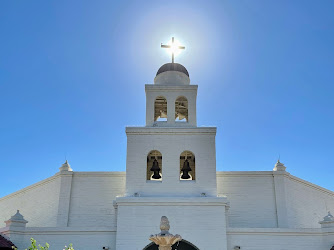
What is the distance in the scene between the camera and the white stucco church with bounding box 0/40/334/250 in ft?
60.8

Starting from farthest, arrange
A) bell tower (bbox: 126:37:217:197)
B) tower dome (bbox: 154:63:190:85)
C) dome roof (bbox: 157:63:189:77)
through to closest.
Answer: dome roof (bbox: 157:63:189:77) → tower dome (bbox: 154:63:190:85) → bell tower (bbox: 126:37:217:197)

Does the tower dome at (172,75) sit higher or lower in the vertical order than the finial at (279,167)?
higher

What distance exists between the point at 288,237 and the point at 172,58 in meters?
10.9

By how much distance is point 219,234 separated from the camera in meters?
18.3

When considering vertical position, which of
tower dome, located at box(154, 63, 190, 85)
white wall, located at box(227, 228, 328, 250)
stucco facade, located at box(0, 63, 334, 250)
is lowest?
white wall, located at box(227, 228, 328, 250)

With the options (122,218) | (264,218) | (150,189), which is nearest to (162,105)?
(150,189)

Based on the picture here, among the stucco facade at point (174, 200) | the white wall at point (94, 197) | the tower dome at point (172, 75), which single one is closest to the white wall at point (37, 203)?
the stucco facade at point (174, 200)

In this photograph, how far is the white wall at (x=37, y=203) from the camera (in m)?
23.1

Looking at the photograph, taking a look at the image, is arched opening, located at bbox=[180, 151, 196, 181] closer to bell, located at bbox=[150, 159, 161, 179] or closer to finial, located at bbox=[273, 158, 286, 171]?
bell, located at bbox=[150, 159, 161, 179]

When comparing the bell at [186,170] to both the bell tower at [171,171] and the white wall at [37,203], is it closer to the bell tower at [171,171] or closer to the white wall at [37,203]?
the bell tower at [171,171]

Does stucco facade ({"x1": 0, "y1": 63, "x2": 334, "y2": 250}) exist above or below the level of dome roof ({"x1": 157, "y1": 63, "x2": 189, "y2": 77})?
below

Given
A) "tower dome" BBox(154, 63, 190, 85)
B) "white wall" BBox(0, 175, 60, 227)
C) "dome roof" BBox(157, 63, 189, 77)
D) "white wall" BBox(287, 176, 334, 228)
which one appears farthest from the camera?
"white wall" BBox(0, 175, 60, 227)

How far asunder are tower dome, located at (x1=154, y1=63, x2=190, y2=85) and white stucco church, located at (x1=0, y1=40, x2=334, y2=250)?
5 centimetres

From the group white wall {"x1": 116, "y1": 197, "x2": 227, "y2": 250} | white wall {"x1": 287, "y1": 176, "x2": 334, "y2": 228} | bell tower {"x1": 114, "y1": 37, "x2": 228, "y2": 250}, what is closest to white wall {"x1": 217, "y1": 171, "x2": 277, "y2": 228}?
white wall {"x1": 287, "y1": 176, "x2": 334, "y2": 228}
